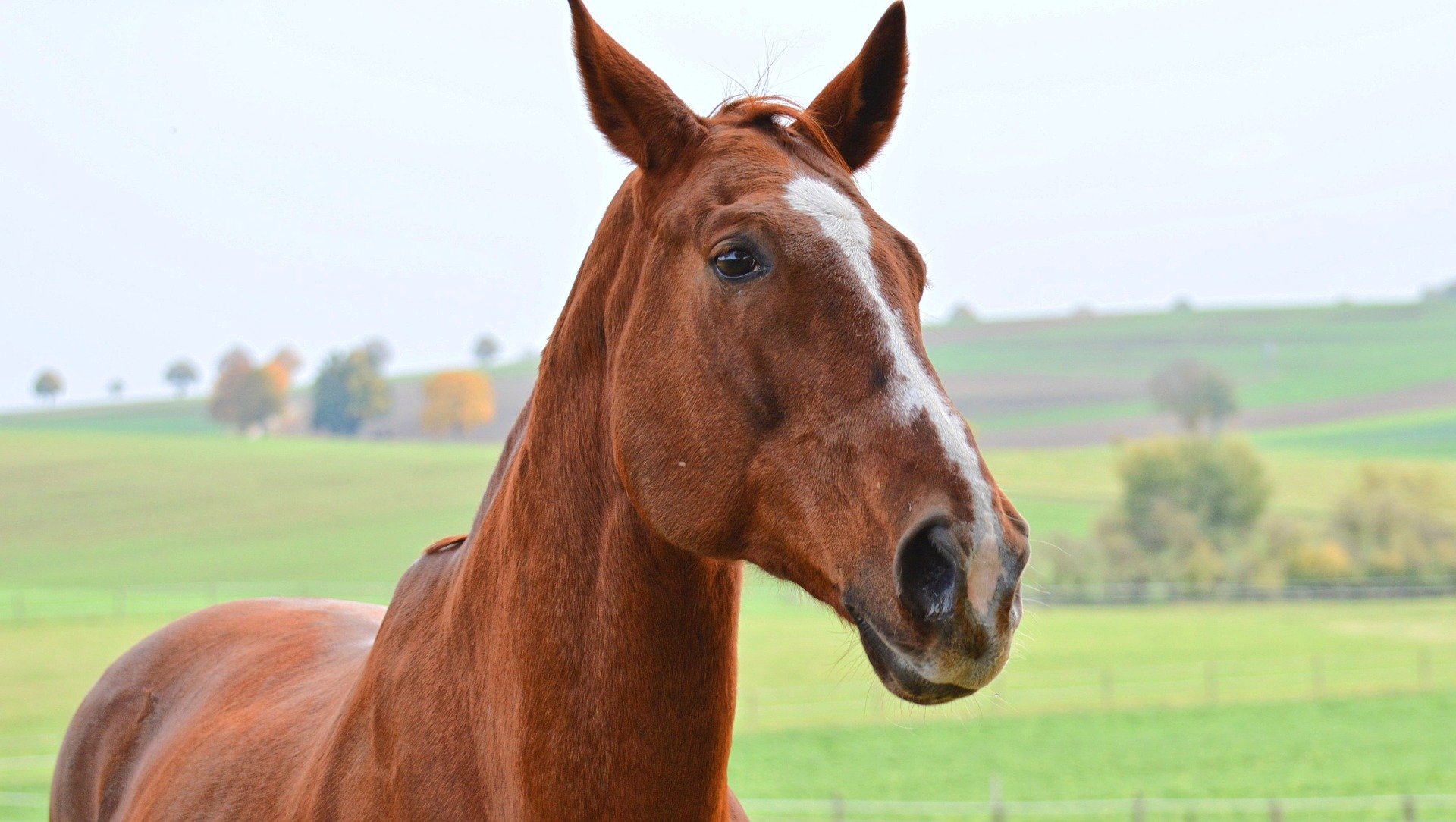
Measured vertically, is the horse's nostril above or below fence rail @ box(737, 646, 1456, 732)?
above

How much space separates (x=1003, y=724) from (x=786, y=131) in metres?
29.7

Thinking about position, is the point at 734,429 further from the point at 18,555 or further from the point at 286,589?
the point at 18,555

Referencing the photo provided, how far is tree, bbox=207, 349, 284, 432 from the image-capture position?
9569 centimetres

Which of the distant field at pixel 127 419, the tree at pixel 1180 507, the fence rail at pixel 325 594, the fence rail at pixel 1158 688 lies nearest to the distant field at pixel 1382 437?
the tree at pixel 1180 507

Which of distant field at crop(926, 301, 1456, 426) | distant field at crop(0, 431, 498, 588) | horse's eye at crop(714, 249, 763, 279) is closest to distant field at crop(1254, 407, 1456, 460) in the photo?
distant field at crop(926, 301, 1456, 426)

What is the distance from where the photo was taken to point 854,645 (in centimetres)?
227

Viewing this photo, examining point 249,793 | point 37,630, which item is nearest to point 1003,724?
point 249,793

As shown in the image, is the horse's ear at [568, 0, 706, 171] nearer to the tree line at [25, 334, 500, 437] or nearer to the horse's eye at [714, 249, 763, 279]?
the horse's eye at [714, 249, 763, 279]

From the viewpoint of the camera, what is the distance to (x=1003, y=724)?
98.9 ft

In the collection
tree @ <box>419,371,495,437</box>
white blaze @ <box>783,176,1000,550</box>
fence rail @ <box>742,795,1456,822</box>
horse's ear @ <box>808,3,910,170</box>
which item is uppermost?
horse's ear @ <box>808,3,910,170</box>

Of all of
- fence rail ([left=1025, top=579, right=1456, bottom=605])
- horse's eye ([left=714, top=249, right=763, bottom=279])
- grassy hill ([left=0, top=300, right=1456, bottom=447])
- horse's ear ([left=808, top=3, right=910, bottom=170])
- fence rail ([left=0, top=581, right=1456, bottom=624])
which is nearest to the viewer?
horse's eye ([left=714, top=249, right=763, bottom=279])

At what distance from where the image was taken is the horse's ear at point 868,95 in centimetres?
264

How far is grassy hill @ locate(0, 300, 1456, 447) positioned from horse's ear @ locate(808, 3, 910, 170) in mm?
82897

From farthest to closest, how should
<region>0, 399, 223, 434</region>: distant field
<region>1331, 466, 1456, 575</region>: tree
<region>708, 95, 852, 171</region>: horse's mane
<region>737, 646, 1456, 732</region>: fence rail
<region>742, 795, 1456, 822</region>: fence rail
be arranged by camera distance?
1. <region>0, 399, 223, 434</region>: distant field
2. <region>1331, 466, 1456, 575</region>: tree
3. <region>737, 646, 1456, 732</region>: fence rail
4. <region>742, 795, 1456, 822</region>: fence rail
5. <region>708, 95, 852, 171</region>: horse's mane
